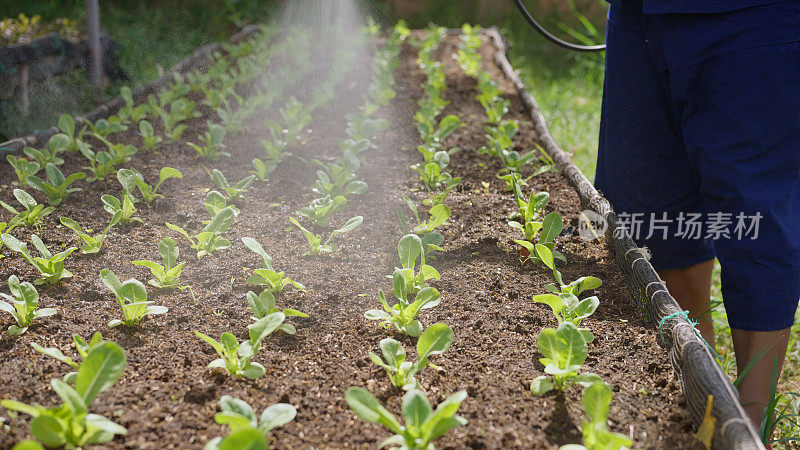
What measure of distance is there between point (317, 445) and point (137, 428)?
0.32 meters

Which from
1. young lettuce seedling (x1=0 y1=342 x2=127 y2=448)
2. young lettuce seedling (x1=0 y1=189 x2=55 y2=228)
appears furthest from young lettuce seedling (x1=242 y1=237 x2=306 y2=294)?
young lettuce seedling (x1=0 y1=189 x2=55 y2=228)

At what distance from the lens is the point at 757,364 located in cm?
173

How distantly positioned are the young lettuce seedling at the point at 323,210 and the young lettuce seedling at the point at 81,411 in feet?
3.22

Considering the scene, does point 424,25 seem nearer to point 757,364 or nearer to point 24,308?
point 757,364

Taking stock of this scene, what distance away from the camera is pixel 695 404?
1305 mm

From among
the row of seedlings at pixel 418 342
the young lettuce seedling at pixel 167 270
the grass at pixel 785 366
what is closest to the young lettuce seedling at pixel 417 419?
the row of seedlings at pixel 418 342

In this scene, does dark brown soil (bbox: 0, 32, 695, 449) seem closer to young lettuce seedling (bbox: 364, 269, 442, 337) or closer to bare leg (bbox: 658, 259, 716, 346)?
young lettuce seedling (bbox: 364, 269, 442, 337)

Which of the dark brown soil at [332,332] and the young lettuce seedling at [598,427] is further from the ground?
the young lettuce seedling at [598,427]

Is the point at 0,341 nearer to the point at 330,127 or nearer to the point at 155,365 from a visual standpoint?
the point at 155,365

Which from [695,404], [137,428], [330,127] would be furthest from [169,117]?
[695,404]

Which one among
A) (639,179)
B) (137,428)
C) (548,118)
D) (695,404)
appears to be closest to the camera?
(137,428)

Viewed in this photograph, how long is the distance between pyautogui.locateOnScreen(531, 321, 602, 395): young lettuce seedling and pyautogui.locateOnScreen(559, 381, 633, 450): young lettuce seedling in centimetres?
15

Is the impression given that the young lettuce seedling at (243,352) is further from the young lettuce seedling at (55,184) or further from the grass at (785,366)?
the grass at (785,366)

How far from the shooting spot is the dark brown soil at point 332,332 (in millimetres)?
1264
